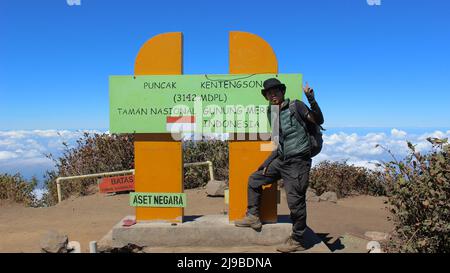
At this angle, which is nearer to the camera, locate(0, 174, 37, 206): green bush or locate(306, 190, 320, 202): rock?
locate(306, 190, 320, 202): rock

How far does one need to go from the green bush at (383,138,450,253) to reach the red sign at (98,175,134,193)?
6597 millimetres

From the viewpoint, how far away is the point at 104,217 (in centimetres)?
789

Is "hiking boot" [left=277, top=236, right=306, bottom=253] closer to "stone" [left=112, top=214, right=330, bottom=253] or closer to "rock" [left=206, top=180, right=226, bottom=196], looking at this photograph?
"stone" [left=112, top=214, right=330, bottom=253]

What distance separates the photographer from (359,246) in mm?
5844

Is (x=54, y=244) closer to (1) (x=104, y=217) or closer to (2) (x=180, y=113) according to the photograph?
(2) (x=180, y=113)

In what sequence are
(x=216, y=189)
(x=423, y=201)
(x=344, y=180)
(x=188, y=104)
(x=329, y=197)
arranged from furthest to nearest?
(x=344, y=180) → (x=216, y=189) → (x=329, y=197) → (x=188, y=104) → (x=423, y=201)

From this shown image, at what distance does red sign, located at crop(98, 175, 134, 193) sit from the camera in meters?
9.86

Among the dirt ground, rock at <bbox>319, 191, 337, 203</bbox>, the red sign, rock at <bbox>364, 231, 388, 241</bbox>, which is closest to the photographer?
rock at <bbox>364, 231, 388, 241</bbox>

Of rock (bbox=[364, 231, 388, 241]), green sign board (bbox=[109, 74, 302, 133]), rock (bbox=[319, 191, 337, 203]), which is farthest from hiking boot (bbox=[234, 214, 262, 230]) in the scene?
rock (bbox=[319, 191, 337, 203])

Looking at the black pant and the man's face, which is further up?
the man's face

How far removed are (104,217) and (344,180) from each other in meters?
6.04

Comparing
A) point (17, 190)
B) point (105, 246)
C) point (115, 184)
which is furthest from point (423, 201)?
point (17, 190)

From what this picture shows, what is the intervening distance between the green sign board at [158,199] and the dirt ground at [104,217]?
95 centimetres
